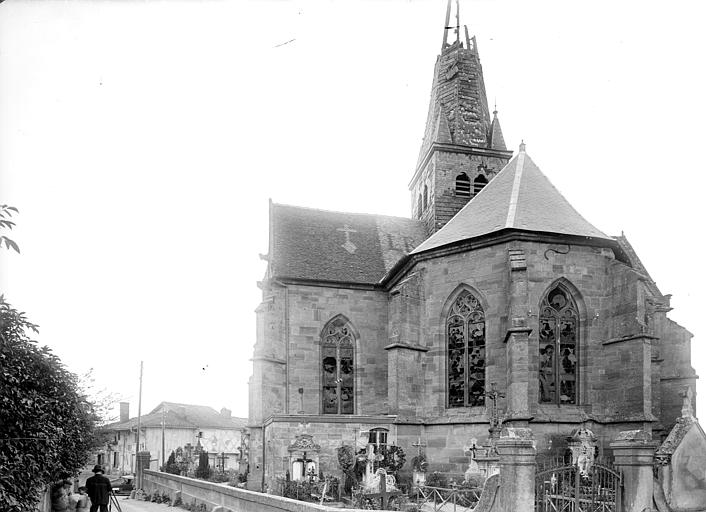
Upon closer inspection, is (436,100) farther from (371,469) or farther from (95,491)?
(95,491)

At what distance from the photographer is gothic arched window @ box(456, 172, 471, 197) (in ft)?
98.8

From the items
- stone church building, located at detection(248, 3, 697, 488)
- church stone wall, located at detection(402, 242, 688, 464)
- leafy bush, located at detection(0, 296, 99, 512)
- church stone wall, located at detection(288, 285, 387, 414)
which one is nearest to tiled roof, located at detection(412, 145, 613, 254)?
stone church building, located at detection(248, 3, 697, 488)

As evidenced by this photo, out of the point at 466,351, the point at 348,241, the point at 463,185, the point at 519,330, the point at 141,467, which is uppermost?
the point at 463,185

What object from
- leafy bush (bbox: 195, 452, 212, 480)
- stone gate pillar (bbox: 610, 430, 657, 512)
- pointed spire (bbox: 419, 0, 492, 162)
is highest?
pointed spire (bbox: 419, 0, 492, 162)

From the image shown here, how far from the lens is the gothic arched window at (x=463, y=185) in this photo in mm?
30109

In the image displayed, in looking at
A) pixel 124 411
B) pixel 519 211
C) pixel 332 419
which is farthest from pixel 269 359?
pixel 124 411

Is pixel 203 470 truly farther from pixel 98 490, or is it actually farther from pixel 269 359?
pixel 98 490

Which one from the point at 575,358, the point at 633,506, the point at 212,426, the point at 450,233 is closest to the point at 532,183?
the point at 450,233

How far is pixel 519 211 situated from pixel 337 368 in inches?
355

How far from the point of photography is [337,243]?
91.5 feet

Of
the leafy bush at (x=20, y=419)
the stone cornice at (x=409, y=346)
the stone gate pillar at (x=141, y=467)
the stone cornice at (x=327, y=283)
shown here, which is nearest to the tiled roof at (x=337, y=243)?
the stone cornice at (x=327, y=283)

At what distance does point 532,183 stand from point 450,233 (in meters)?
3.21

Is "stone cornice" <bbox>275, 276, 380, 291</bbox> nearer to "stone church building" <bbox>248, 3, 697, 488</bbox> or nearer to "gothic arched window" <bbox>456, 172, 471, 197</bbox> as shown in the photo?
"stone church building" <bbox>248, 3, 697, 488</bbox>

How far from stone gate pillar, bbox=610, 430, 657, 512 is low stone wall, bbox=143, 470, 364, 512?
457 cm
